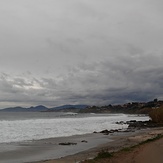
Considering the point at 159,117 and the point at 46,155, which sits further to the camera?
the point at 159,117

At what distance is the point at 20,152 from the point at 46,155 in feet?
8.52

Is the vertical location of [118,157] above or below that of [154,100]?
below

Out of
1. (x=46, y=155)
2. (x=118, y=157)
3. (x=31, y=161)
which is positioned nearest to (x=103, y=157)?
(x=118, y=157)

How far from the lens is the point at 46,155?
65.0 feet

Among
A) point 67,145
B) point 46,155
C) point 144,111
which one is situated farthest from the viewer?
point 144,111

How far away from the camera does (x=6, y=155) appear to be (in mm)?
20219

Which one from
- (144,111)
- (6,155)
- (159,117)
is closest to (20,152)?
(6,155)

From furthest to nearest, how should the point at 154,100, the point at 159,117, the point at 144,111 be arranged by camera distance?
the point at 154,100 → the point at 144,111 → the point at 159,117

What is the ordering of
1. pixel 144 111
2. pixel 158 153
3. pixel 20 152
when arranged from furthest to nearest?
pixel 144 111
pixel 20 152
pixel 158 153

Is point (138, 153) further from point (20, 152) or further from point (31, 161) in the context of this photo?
point (20, 152)

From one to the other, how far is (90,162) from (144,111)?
445 feet

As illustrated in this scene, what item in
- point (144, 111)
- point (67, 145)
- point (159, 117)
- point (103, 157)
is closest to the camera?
point (103, 157)

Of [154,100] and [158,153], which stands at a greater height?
[154,100]

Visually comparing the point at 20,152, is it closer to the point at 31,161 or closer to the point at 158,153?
the point at 31,161
